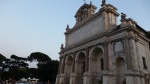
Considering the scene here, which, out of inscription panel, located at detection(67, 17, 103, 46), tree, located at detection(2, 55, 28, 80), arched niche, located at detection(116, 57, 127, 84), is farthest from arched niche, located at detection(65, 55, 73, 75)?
tree, located at detection(2, 55, 28, 80)

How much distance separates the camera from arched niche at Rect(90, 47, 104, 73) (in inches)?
882

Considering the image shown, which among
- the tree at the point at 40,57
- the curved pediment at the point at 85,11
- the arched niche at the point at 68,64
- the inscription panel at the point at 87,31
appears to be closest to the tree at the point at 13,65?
the tree at the point at 40,57

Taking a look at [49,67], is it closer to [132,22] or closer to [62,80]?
[62,80]

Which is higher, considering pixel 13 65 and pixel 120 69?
pixel 13 65

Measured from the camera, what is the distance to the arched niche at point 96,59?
2241 centimetres

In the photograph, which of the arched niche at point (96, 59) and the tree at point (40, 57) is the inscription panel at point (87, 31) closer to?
the arched niche at point (96, 59)

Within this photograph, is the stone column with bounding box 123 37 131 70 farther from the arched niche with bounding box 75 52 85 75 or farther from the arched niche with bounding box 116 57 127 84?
the arched niche with bounding box 75 52 85 75

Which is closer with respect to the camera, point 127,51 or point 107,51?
point 127,51

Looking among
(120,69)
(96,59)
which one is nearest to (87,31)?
(96,59)

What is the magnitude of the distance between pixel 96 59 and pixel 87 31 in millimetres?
5980

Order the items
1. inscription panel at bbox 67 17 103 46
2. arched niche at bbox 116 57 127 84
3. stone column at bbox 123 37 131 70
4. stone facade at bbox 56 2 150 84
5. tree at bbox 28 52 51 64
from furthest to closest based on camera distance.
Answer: tree at bbox 28 52 51 64 < inscription panel at bbox 67 17 103 46 < arched niche at bbox 116 57 127 84 < stone facade at bbox 56 2 150 84 < stone column at bbox 123 37 131 70

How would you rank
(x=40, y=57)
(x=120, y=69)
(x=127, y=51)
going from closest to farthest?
(x=127, y=51), (x=120, y=69), (x=40, y=57)

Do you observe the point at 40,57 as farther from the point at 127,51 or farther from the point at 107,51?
the point at 127,51

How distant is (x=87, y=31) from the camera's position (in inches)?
1021
